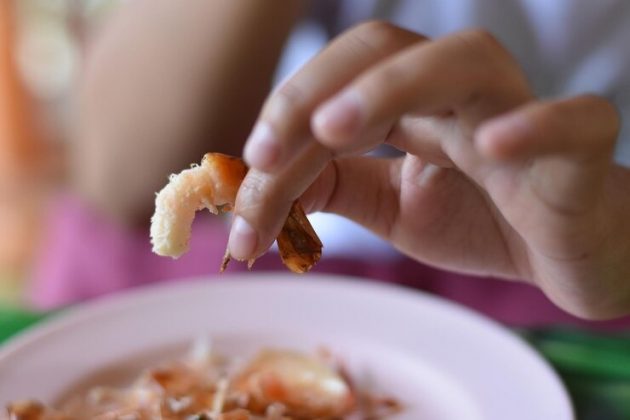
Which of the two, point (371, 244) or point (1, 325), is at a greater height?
point (1, 325)

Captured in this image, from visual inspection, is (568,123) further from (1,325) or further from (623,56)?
(623,56)

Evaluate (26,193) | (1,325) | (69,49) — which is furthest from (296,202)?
(69,49)

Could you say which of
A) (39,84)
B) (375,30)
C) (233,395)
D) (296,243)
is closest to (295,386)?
(233,395)

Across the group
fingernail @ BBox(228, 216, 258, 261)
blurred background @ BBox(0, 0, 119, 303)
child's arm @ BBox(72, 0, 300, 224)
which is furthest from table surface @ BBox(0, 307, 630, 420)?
blurred background @ BBox(0, 0, 119, 303)

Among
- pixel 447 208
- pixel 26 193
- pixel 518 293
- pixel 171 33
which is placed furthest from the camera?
pixel 26 193

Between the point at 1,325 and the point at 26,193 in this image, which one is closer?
the point at 1,325
